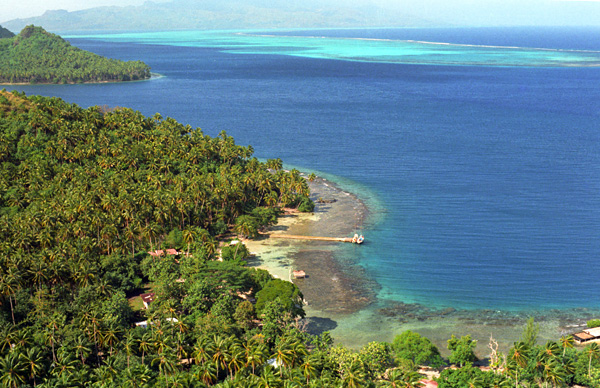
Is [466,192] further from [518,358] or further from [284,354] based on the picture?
[284,354]

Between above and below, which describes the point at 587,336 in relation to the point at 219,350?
below

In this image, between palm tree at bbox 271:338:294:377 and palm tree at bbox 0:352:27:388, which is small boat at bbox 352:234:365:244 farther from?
palm tree at bbox 0:352:27:388

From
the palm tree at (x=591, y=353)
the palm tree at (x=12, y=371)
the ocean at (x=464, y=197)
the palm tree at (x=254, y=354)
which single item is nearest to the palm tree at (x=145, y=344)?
the palm tree at (x=254, y=354)

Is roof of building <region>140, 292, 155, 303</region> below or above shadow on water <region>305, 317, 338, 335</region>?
above

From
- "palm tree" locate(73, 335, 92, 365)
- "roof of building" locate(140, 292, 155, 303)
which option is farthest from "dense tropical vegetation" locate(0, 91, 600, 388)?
"roof of building" locate(140, 292, 155, 303)

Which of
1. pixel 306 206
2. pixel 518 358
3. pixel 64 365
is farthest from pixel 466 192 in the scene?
pixel 64 365

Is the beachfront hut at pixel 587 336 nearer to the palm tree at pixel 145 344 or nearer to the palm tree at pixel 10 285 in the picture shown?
the palm tree at pixel 145 344
